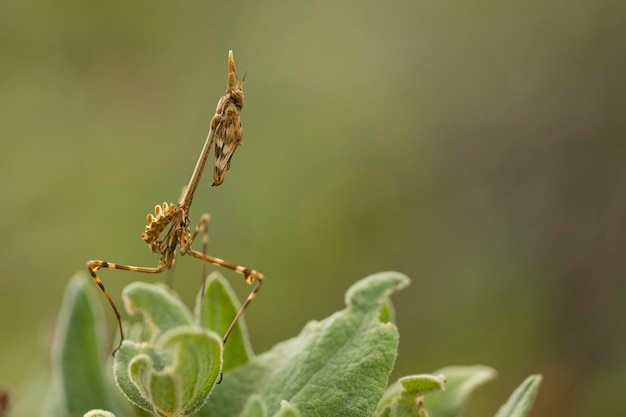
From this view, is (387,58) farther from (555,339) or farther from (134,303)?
(134,303)

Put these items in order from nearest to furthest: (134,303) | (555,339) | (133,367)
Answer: (133,367) → (134,303) → (555,339)

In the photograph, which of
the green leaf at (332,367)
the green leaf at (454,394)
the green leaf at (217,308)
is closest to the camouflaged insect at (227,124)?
the green leaf at (217,308)

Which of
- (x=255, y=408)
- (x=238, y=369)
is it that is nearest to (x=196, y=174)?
(x=238, y=369)

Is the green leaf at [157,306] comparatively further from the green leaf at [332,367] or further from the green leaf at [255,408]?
the green leaf at [255,408]

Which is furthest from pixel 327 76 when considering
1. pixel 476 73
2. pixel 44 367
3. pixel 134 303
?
pixel 134 303

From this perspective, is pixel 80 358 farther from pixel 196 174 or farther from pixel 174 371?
pixel 196 174

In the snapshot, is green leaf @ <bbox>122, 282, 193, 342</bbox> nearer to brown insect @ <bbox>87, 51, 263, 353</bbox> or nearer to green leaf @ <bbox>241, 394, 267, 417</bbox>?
green leaf @ <bbox>241, 394, 267, 417</bbox>

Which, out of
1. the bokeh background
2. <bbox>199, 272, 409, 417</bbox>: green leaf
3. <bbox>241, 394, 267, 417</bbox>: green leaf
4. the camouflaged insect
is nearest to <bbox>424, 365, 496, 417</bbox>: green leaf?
<bbox>199, 272, 409, 417</bbox>: green leaf
